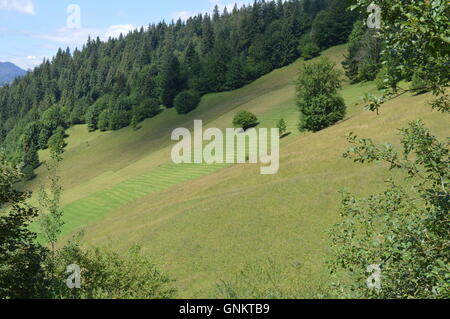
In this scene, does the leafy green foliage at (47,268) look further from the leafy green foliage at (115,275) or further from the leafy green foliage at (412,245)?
the leafy green foliage at (412,245)

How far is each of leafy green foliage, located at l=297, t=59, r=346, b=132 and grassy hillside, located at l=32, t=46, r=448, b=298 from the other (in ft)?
17.9

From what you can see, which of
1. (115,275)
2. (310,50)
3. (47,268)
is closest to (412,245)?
(115,275)

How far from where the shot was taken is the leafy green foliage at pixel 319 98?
65125 mm

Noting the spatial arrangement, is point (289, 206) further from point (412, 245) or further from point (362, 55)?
point (362, 55)

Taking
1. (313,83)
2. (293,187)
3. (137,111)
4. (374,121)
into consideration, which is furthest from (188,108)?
(293,187)

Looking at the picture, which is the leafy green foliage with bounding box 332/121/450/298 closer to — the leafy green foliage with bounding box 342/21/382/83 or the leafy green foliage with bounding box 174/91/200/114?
the leafy green foliage with bounding box 342/21/382/83

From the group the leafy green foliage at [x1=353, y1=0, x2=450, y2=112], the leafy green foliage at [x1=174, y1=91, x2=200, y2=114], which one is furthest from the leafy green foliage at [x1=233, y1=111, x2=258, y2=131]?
the leafy green foliage at [x1=353, y1=0, x2=450, y2=112]

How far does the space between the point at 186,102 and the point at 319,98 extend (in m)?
86.9

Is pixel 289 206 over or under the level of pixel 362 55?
under

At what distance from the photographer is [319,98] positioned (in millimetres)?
66000

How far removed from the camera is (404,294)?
30.7 ft

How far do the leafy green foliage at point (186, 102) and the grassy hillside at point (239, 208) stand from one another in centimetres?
5659
